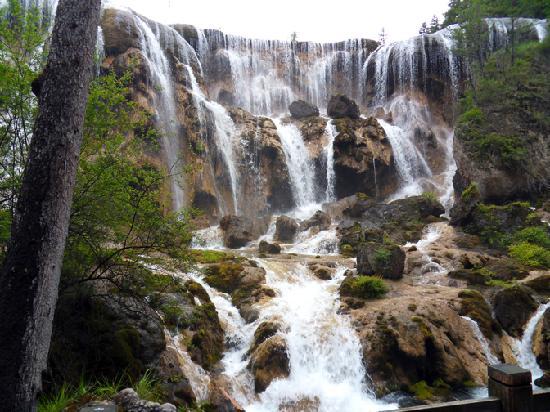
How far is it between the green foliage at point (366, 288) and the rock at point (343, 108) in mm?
22916

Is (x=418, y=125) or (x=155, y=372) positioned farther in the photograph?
(x=418, y=125)

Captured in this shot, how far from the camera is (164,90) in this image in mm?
28156

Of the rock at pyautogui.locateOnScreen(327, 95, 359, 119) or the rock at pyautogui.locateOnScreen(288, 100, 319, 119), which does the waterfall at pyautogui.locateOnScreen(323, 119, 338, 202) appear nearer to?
the rock at pyautogui.locateOnScreen(327, 95, 359, 119)

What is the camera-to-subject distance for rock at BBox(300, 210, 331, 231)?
987 inches

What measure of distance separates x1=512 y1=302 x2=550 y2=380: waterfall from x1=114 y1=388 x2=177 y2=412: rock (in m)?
11.1

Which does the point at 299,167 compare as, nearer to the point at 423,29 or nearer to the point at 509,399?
the point at 509,399

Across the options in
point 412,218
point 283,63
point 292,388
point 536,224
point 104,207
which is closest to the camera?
point 104,207

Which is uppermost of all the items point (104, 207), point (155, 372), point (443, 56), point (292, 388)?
point (443, 56)

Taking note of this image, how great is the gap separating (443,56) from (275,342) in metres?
36.2

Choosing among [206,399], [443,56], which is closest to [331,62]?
[443,56]

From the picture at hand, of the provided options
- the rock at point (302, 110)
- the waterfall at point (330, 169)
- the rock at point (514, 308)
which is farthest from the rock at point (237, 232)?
the rock at point (302, 110)

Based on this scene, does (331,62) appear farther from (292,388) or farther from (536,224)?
(292,388)

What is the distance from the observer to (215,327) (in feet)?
39.4

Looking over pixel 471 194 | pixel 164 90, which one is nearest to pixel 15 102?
pixel 471 194
